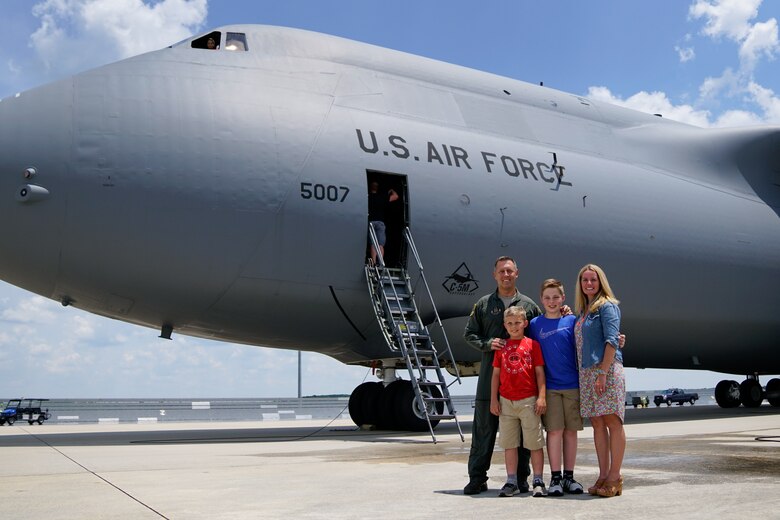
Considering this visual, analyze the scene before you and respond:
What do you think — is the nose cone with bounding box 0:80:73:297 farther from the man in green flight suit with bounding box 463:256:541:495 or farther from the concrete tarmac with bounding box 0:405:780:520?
the man in green flight suit with bounding box 463:256:541:495

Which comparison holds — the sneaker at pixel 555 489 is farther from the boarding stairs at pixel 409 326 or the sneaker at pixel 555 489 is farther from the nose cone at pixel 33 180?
the nose cone at pixel 33 180

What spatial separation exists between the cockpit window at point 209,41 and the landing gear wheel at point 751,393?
16.7 metres

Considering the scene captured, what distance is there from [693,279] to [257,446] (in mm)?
8921

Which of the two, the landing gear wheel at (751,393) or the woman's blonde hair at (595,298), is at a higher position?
the woman's blonde hair at (595,298)

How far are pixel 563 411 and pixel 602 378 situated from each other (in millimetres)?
406

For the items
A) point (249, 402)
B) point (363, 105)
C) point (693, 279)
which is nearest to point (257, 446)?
point (363, 105)

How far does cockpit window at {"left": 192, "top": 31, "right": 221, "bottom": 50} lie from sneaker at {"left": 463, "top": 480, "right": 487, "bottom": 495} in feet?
29.4

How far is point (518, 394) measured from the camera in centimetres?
567

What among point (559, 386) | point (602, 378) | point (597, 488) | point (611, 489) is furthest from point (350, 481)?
point (602, 378)

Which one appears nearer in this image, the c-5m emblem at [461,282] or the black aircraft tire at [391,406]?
the c-5m emblem at [461,282]

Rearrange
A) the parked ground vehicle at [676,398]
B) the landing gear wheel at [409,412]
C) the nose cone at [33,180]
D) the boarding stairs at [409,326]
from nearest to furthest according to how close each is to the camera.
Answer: the nose cone at [33,180], the boarding stairs at [409,326], the landing gear wheel at [409,412], the parked ground vehicle at [676,398]

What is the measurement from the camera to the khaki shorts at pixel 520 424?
18.5 ft

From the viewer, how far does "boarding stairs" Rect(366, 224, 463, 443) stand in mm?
11727

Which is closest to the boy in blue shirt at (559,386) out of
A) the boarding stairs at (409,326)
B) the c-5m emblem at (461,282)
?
the boarding stairs at (409,326)
